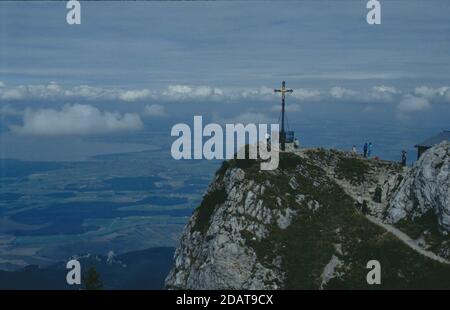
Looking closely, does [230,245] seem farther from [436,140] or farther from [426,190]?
[436,140]

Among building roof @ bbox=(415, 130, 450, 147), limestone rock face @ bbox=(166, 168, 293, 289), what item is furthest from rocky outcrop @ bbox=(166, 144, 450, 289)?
building roof @ bbox=(415, 130, 450, 147)

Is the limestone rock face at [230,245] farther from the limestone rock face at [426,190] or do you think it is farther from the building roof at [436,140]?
the building roof at [436,140]

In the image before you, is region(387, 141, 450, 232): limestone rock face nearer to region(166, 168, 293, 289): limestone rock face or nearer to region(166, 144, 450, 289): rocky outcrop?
region(166, 144, 450, 289): rocky outcrop

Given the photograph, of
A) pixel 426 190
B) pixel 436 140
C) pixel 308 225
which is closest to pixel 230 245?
pixel 308 225

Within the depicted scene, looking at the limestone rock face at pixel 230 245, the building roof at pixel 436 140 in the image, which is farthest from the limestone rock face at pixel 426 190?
the limestone rock face at pixel 230 245
